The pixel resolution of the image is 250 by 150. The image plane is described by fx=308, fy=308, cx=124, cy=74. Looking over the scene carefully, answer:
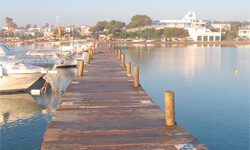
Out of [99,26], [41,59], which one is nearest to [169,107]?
[41,59]

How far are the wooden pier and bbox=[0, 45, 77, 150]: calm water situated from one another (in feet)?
8.33

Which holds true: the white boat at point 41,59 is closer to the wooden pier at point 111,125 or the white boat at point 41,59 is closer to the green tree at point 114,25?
the wooden pier at point 111,125

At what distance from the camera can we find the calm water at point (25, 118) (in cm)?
1215

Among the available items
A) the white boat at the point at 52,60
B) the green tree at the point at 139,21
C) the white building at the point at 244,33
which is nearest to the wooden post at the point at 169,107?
the white boat at the point at 52,60

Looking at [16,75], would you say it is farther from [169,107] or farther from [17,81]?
[169,107]

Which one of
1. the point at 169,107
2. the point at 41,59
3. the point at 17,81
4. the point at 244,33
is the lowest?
the point at 17,81

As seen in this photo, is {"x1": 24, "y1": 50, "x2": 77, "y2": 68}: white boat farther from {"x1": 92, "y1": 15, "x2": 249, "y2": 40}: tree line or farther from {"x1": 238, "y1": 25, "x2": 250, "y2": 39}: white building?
{"x1": 238, "y1": 25, "x2": 250, "y2": 39}: white building

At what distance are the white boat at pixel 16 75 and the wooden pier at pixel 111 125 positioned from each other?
10.1 meters

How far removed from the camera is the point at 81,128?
25.2ft

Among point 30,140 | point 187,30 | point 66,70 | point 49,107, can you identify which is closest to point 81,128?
point 30,140

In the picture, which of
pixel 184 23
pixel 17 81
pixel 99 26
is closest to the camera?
pixel 17 81

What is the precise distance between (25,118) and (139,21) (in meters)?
145

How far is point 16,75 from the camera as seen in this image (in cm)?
2111

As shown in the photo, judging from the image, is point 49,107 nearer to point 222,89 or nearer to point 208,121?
point 208,121
